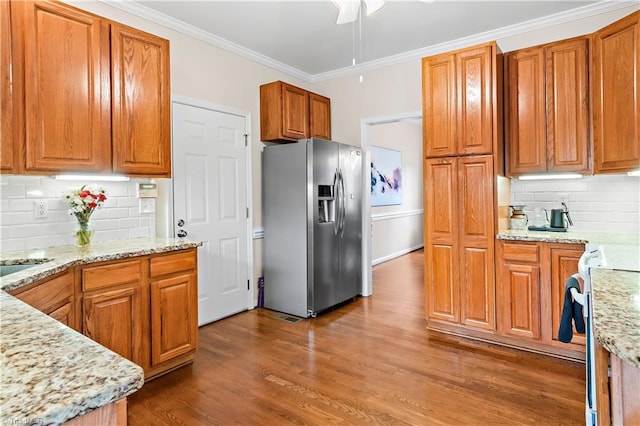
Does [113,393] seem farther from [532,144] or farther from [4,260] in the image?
[532,144]

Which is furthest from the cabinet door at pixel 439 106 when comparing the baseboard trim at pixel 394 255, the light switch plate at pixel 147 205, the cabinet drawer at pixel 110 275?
the baseboard trim at pixel 394 255

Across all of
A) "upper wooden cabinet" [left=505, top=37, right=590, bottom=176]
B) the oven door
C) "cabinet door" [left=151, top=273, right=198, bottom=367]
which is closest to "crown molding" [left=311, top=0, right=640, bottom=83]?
"upper wooden cabinet" [left=505, top=37, right=590, bottom=176]

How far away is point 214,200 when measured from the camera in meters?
3.72

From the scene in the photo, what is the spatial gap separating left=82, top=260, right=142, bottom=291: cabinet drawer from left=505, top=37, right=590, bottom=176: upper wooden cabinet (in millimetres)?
3090

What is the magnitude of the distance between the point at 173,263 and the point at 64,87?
1.29m

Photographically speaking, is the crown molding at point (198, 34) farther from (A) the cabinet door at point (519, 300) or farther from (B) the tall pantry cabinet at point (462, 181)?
(A) the cabinet door at point (519, 300)

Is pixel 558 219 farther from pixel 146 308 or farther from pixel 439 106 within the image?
pixel 146 308

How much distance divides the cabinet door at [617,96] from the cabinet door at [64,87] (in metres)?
3.55

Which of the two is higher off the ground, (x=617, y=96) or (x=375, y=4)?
(x=375, y=4)

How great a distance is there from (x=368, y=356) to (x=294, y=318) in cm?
112

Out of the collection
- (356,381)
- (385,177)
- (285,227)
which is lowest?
(356,381)

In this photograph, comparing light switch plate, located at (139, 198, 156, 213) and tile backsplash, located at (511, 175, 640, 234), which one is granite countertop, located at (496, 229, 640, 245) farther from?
light switch plate, located at (139, 198, 156, 213)

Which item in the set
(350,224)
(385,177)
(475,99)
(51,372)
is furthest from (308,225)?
(385,177)

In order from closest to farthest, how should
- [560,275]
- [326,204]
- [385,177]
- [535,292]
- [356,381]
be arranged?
[356,381] < [560,275] < [535,292] < [326,204] < [385,177]
